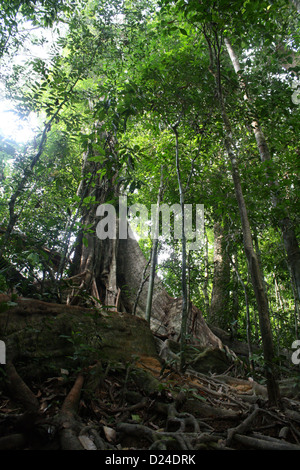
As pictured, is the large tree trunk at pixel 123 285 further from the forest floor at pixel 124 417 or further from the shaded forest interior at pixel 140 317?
the forest floor at pixel 124 417

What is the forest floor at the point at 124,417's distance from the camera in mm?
1702

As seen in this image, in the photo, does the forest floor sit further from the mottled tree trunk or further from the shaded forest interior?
the mottled tree trunk

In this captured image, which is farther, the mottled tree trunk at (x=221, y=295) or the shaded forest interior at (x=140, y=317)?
the mottled tree trunk at (x=221, y=295)

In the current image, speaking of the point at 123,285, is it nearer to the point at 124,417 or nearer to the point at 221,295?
the point at 221,295

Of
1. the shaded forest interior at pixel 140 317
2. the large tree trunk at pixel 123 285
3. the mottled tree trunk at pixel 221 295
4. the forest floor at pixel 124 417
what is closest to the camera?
the forest floor at pixel 124 417

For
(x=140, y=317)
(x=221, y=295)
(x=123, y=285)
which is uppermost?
(x=123, y=285)

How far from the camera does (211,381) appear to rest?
13.5 feet

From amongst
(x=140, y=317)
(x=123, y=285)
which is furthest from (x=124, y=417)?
(x=123, y=285)

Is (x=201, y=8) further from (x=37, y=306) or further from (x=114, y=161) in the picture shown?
(x=37, y=306)

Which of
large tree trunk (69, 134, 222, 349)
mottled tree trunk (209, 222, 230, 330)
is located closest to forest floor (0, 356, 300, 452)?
large tree trunk (69, 134, 222, 349)

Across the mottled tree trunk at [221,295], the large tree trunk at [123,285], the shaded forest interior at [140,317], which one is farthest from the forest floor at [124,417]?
the mottled tree trunk at [221,295]

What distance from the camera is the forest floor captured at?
5.58ft

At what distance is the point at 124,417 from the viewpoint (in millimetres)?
2281

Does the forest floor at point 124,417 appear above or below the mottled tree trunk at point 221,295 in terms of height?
below
